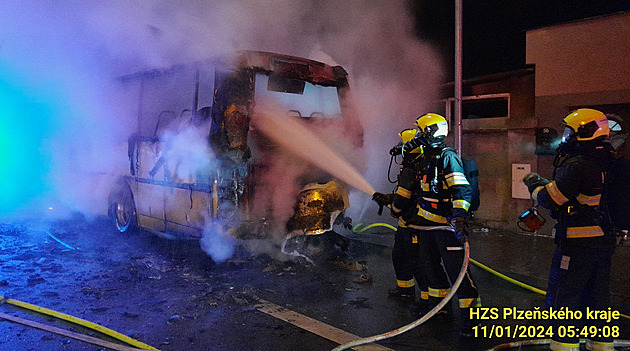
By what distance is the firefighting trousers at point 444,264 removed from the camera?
425 centimetres

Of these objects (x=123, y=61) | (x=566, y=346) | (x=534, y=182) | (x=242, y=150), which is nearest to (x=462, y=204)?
(x=534, y=182)

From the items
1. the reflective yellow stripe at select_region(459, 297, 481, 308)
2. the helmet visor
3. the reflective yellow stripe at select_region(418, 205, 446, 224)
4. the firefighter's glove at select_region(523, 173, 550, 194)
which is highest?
the helmet visor

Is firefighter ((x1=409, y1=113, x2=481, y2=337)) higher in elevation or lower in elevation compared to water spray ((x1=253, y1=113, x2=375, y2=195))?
lower

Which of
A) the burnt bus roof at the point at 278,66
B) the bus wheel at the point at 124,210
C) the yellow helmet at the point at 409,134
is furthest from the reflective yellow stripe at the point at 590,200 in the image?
the bus wheel at the point at 124,210

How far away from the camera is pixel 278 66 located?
6492mm

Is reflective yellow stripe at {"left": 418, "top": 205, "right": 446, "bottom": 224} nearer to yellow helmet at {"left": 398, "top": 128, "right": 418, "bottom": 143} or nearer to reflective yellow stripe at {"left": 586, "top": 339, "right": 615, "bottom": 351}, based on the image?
yellow helmet at {"left": 398, "top": 128, "right": 418, "bottom": 143}

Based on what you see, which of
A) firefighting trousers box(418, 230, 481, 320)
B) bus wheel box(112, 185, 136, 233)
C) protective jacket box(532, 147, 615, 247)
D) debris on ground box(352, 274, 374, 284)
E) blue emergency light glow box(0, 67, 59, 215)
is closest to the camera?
protective jacket box(532, 147, 615, 247)

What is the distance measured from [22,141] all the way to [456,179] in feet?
40.0

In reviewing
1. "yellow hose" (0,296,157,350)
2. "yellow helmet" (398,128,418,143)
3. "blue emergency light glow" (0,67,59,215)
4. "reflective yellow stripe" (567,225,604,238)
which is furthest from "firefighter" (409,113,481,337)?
"blue emergency light glow" (0,67,59,215)

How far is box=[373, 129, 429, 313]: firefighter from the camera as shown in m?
4.93

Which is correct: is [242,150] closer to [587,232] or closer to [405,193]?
[405,193]

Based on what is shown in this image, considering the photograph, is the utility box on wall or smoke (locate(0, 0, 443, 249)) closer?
smoke (locate(0, 0, 443, 249))

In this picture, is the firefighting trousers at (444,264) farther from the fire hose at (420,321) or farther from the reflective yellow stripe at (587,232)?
the reflective yellow stripe at (587,232)
